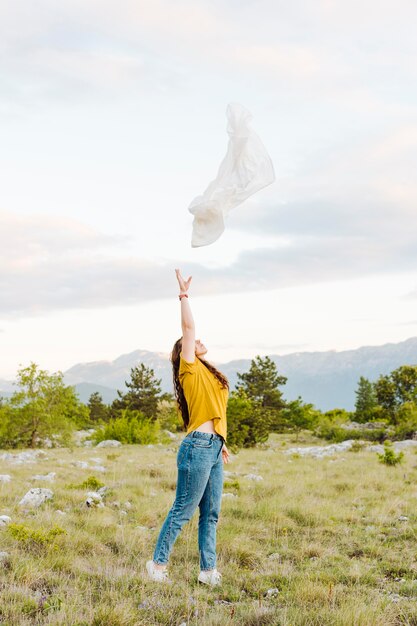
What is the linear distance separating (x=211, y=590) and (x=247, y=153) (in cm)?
406

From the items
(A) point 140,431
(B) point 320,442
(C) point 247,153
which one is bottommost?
(B) point 320,442

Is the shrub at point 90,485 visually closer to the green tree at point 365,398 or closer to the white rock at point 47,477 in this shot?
the white rock at point 47,477

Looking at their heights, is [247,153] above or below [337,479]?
above

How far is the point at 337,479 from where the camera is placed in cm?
1209

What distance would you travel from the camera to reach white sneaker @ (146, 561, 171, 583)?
480 centimetres

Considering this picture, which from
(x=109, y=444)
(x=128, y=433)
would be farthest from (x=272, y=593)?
(x=128, y=433)

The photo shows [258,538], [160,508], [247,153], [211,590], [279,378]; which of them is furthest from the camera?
[279,378]

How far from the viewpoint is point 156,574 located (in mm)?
4867

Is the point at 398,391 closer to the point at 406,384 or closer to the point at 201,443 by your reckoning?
the point at 406,384

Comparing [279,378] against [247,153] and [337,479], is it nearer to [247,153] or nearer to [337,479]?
[337,479]

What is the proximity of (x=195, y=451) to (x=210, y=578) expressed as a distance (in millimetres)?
1205

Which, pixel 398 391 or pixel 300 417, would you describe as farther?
pixel 398 391

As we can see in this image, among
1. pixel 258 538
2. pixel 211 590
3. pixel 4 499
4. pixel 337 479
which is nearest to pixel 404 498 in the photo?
pixel 337 479

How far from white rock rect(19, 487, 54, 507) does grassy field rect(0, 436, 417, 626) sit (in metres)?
0.15
